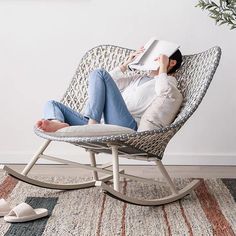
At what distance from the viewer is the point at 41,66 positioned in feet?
11.0

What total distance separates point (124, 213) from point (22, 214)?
413 millimetres

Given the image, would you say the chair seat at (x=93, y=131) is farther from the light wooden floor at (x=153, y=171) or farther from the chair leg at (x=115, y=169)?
the light wooden floor at (x=153, y=171)

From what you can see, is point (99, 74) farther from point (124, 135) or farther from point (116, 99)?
point (124, 135)

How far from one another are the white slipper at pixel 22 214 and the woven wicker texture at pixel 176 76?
311mm

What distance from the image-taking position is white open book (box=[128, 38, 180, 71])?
2.64 metres

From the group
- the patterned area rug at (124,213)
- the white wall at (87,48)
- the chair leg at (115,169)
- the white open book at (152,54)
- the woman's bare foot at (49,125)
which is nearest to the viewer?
the patterned area rug at (124,213)

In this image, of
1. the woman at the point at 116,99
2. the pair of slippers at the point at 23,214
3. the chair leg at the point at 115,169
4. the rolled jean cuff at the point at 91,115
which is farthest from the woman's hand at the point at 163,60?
the pair of slippers at the point at 23,214

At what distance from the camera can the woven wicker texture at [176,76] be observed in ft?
7.34

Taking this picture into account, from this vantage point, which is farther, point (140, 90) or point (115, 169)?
point (140, 90)

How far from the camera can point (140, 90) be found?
265 cm

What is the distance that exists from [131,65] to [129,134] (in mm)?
601

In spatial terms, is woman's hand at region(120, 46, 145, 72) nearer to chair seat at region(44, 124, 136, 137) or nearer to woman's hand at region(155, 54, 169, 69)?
woman's hand at region(155, 54, 169, 69)

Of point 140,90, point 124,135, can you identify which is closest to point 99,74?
point 140,90

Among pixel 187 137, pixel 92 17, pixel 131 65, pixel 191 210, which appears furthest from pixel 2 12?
pixel 191 210
